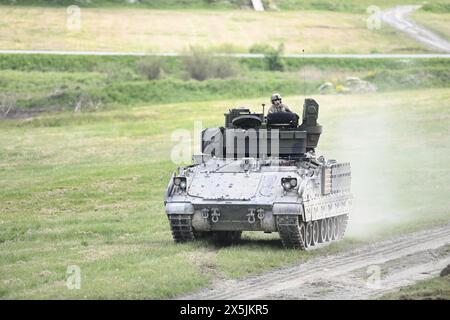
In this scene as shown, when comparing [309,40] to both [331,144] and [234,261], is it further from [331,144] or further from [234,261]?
[234,261]

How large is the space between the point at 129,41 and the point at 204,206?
2006 inches

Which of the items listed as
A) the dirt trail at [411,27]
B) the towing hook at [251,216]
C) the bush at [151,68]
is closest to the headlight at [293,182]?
the towing hook at [251,216]

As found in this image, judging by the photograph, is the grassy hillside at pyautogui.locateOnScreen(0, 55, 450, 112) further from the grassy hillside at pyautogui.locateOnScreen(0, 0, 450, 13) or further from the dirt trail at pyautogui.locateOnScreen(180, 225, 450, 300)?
the dirt trail at pyautogui.locateOnScreen(180, 225, 450, 300)

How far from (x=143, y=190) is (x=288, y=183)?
47.8 ft

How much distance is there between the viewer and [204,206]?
81.8 feet

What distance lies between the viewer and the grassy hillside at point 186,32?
238 ft

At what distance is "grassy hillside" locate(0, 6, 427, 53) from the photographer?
238ft

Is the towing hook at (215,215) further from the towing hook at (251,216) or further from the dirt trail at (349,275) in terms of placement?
the dirt trail at (349,275)

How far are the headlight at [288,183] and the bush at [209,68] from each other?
1699 inches

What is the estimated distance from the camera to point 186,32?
255ft

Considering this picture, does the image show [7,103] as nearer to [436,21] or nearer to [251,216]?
[436,21]

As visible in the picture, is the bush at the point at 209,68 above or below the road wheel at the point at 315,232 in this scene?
below

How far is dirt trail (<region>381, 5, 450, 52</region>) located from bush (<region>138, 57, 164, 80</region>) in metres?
16.7
